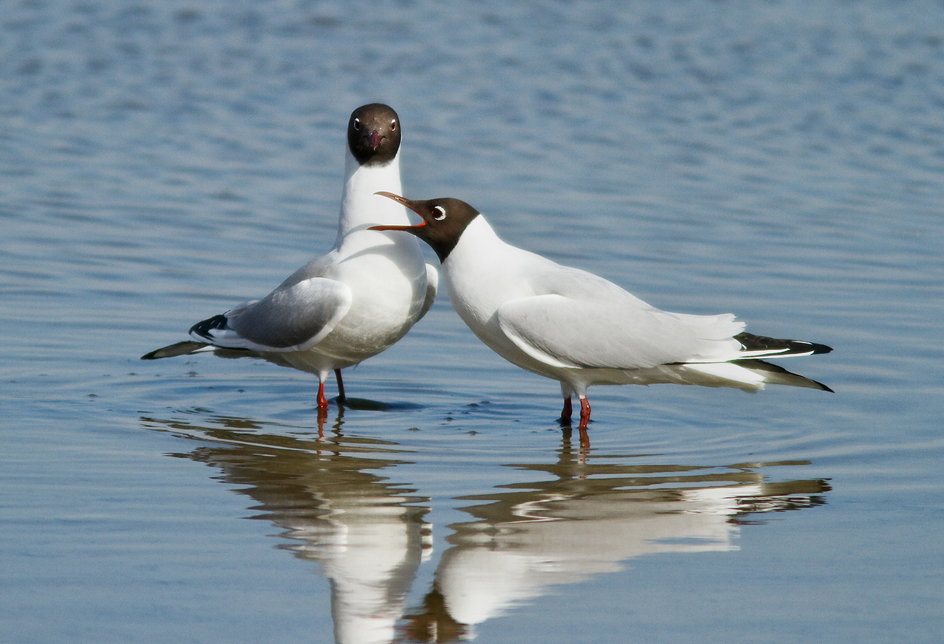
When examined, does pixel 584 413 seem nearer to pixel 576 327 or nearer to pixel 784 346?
pixel 576 327

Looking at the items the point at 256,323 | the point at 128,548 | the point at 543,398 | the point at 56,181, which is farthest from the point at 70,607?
the point at 56,181

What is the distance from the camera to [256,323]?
22.1 feet

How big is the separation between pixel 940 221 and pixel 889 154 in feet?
7.98

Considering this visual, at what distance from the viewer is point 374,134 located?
259 inches

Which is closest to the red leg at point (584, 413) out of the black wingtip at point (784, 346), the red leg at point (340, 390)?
the black wingtip at point (784, 346)

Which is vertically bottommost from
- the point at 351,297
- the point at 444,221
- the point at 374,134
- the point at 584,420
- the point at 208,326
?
the point at 584,420

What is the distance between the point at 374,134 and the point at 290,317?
0.98 m

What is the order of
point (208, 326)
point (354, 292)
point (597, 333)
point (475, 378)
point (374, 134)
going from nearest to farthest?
point (597, 333) < point (354, 292) < point (374, 134) < point (208, 326) < point (475, 378)

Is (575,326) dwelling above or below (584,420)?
above

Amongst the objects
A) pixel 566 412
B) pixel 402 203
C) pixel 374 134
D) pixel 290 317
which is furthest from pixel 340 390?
pixel 374 134

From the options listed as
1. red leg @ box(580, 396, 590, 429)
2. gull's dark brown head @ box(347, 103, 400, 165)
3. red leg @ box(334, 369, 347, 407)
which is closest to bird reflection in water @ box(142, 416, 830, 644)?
red leg @ box(580, 396, 590, 429)

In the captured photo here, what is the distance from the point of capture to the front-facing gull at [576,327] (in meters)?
6.15

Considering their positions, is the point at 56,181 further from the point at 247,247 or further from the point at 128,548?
the point at 128,548

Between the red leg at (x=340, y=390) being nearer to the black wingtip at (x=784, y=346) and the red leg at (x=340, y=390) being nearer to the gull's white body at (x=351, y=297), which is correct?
the gull's white body at (x=351, y=297)
